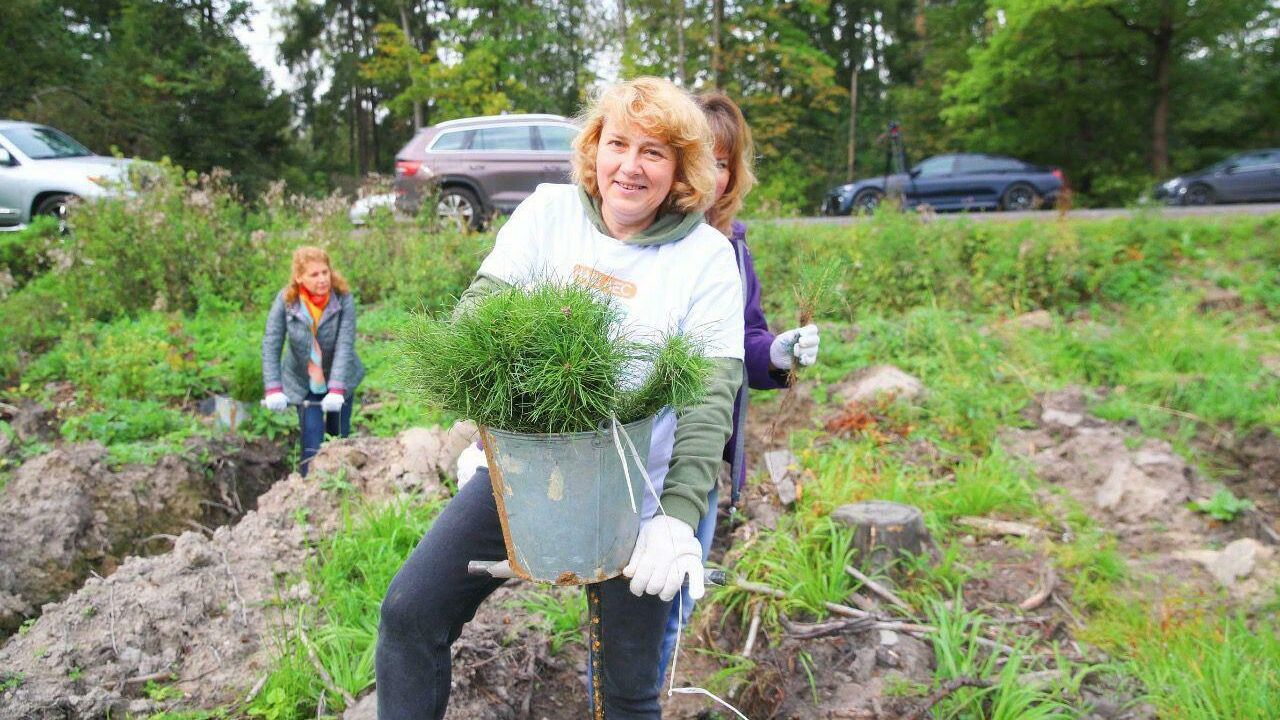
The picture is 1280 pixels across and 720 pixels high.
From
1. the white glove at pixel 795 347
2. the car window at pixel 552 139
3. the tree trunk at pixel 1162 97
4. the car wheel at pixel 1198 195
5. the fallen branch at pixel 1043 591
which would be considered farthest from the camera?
the tree trunk at pixel 1162 97

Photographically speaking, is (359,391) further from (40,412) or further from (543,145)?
(543,145)

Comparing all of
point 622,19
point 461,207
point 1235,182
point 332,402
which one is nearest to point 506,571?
point 332,402

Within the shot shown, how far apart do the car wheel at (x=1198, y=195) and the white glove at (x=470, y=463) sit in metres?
18.7

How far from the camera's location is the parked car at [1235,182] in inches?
616

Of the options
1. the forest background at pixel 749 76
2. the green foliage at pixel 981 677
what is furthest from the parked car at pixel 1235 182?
the green foliage at pixel 981 677

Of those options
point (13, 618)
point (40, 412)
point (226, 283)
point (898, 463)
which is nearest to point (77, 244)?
point (226, 283)

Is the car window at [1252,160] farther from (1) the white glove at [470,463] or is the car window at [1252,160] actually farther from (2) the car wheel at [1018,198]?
(1) the white glove at [470,463]

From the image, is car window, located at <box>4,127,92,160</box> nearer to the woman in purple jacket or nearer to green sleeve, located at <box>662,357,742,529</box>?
the woman in purple jacket

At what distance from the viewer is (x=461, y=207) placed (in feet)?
32.4

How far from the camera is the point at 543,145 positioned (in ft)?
35.0

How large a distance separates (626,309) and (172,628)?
207cm

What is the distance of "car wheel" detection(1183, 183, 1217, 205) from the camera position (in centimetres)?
1631

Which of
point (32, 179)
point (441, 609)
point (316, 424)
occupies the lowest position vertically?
point (316, 424)

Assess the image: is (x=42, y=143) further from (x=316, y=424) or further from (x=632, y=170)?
(x=632, y=170)
